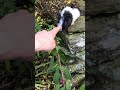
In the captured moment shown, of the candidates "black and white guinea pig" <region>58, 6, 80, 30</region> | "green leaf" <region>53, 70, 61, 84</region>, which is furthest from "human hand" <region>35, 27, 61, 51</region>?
"black and white guinea pig" <region>58, 6, 80, 30</region>

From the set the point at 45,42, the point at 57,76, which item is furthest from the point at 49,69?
the point at 45,42

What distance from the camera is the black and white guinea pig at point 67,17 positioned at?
2.82m

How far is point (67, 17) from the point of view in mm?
2836

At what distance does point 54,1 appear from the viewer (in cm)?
300

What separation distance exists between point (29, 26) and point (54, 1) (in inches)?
40.0

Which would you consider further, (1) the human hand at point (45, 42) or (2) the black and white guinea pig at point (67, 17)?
(2) the black and white guinea pig at point (67, 17)

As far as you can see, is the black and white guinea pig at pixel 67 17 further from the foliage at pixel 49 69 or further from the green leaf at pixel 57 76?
the green leaf at pixel 57 76

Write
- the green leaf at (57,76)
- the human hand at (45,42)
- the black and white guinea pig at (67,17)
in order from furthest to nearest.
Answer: the black and white guinea pig at (67,17)
the green leaf at (57,76)
the human hand at (45,42)

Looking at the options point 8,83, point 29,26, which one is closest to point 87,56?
point 8,83

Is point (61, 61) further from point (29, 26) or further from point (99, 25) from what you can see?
point (29, 26)

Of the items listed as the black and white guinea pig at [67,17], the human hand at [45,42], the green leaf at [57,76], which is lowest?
the green leaf at [57,76]

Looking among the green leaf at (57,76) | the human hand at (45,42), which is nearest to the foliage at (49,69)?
the green leaf at (57,76)

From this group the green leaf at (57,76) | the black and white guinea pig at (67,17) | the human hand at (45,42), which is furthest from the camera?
the black and white guinea pig at (67,17)

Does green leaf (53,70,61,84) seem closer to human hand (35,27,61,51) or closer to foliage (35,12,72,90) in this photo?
foliage (35,12,72,90)
